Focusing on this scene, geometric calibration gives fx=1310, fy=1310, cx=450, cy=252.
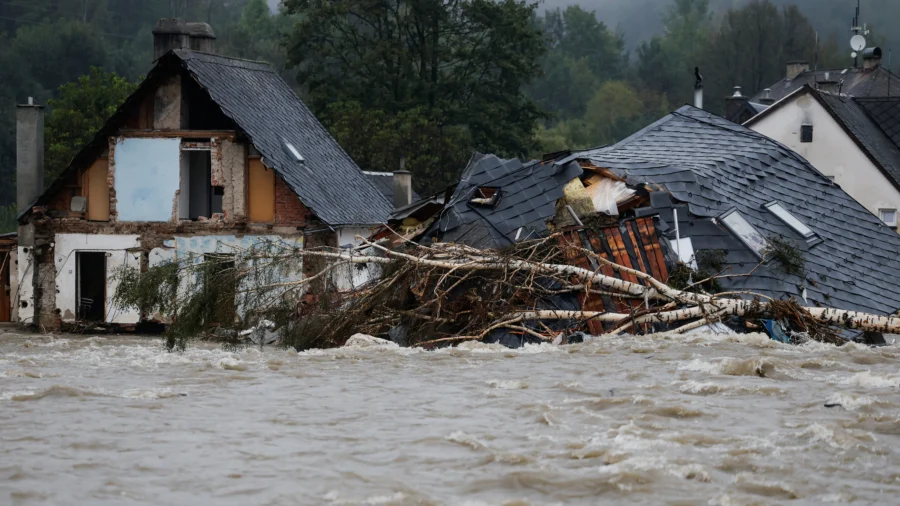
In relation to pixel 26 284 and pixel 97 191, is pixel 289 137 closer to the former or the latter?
pixel 97 191

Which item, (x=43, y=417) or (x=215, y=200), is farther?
(x=215, y=200)

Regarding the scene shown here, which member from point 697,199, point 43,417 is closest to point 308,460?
point 43,417

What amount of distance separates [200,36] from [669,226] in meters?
16.2

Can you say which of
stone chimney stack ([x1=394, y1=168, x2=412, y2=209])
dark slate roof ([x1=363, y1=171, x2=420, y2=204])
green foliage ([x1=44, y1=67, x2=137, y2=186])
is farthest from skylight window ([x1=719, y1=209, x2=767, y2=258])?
green foliage ([x1=44, y1=67, x2=137, y2=186])

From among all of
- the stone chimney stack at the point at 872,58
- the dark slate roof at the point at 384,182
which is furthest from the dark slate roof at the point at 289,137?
the stone chimney stack at the point at 872,58

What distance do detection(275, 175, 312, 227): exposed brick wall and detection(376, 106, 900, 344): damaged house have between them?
546 cm

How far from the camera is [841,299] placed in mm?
17188

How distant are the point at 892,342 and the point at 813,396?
6.21m

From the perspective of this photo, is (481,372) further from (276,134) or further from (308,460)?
(276,134)

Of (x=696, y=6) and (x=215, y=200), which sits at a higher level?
(x=696, y=6)

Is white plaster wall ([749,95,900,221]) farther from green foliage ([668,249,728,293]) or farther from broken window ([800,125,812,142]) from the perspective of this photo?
green foliage ([668,249,728,293])

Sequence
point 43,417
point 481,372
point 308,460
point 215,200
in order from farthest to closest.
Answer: point 215,200 → point 481,372 → point 43,417 → point 308,460

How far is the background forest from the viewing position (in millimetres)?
44281

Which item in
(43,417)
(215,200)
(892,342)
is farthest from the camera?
(215,200)
